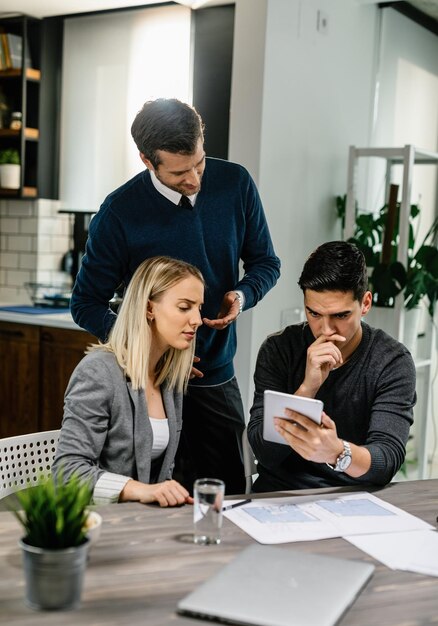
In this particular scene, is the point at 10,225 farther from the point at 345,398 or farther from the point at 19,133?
the point at 345,398

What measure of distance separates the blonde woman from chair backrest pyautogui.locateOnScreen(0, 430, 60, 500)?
0.62 feet

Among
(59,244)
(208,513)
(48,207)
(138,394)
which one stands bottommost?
(208,513)

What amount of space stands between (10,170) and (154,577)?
3.71 metres

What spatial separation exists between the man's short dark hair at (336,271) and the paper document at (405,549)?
2.29 ft

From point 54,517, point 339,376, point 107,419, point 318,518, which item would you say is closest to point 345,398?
point 339,376

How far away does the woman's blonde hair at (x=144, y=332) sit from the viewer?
213 centimetres

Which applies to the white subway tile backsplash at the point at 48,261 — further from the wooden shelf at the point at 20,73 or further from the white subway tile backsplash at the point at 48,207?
the wooden shelf at the point at 20,73

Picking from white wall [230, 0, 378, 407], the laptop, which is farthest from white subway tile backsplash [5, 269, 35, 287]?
the laptop

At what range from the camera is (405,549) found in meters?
1.62

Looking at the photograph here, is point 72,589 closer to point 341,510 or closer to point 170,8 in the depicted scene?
point 341,510

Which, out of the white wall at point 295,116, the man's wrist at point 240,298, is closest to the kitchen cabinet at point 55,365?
the white wall at point 295,116

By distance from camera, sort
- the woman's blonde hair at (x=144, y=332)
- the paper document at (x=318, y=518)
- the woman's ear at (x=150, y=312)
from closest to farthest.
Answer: the paper document at (x=318, y=518), the woman's blonde hair at (x=144, y=332), the woman's ear at (x=150, y=312)

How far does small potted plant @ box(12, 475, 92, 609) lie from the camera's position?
1.28 metres

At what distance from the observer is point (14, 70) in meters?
4.74
